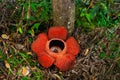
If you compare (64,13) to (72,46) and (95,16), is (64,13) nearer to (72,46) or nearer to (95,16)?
(72,46)

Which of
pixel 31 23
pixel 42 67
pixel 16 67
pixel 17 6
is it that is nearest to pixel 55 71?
pixel 42 67

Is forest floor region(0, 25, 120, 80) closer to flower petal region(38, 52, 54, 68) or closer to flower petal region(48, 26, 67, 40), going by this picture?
flower petal region(38, 52, 54, 68)

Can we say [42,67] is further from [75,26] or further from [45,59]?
[75,26]

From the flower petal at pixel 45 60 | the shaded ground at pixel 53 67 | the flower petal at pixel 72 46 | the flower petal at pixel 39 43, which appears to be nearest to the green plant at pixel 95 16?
the shaded ground at pixel 53 67

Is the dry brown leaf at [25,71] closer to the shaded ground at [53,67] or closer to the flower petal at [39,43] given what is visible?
the shaded ground at [53,67]

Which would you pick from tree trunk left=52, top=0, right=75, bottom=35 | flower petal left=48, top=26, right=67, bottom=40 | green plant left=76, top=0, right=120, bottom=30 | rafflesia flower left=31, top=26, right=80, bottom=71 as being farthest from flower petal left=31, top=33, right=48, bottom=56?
green plant left=76, top=0, right=120, bottom=30

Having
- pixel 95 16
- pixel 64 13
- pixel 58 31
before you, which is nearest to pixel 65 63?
pixel 58 31
